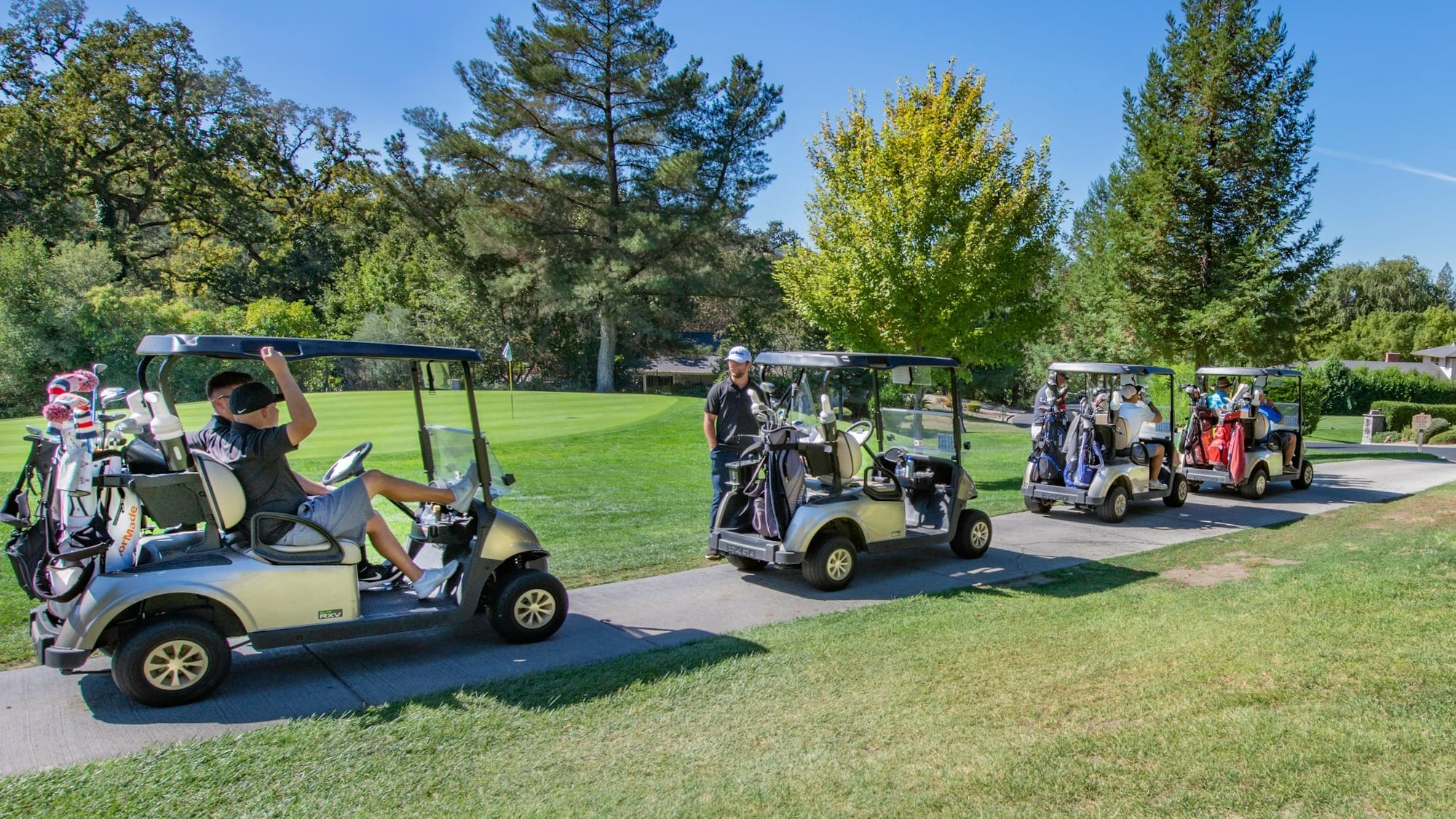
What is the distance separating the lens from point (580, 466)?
14.0 m

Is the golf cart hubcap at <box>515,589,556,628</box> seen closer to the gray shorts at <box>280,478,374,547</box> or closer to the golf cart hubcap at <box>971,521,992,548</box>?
the gray shorts at <box>280,478,374,547</box>

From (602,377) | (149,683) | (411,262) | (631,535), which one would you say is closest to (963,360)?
(631,535)

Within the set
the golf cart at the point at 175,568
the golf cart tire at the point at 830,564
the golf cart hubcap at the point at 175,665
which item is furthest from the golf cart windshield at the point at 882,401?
the golf cart hubcap at the point at 175,665

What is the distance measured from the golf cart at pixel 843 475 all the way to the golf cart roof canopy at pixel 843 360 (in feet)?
0.04

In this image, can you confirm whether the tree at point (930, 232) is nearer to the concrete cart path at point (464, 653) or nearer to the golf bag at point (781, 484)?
the concrete cart path at point (464, 653)

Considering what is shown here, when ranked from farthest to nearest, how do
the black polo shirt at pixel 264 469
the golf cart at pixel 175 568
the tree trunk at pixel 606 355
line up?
the tree trunk at pixel 606 355
the black polo shirt at pixel 264 469
the golf cart at pixel 175 568

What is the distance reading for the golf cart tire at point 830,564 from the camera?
6785mm

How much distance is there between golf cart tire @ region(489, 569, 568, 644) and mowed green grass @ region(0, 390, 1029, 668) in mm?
1131

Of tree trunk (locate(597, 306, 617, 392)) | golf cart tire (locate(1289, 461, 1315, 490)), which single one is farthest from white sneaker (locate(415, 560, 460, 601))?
tree trunk (locate(597, 306, 617, 392))

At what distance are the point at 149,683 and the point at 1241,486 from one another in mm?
13389

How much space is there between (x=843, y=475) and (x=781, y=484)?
24.8 inches

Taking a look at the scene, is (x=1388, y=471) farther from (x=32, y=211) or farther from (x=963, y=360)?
(x=32, y=211)

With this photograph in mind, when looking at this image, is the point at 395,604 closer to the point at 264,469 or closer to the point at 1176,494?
the point at 264,469

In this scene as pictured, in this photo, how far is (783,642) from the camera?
5.43 metres
